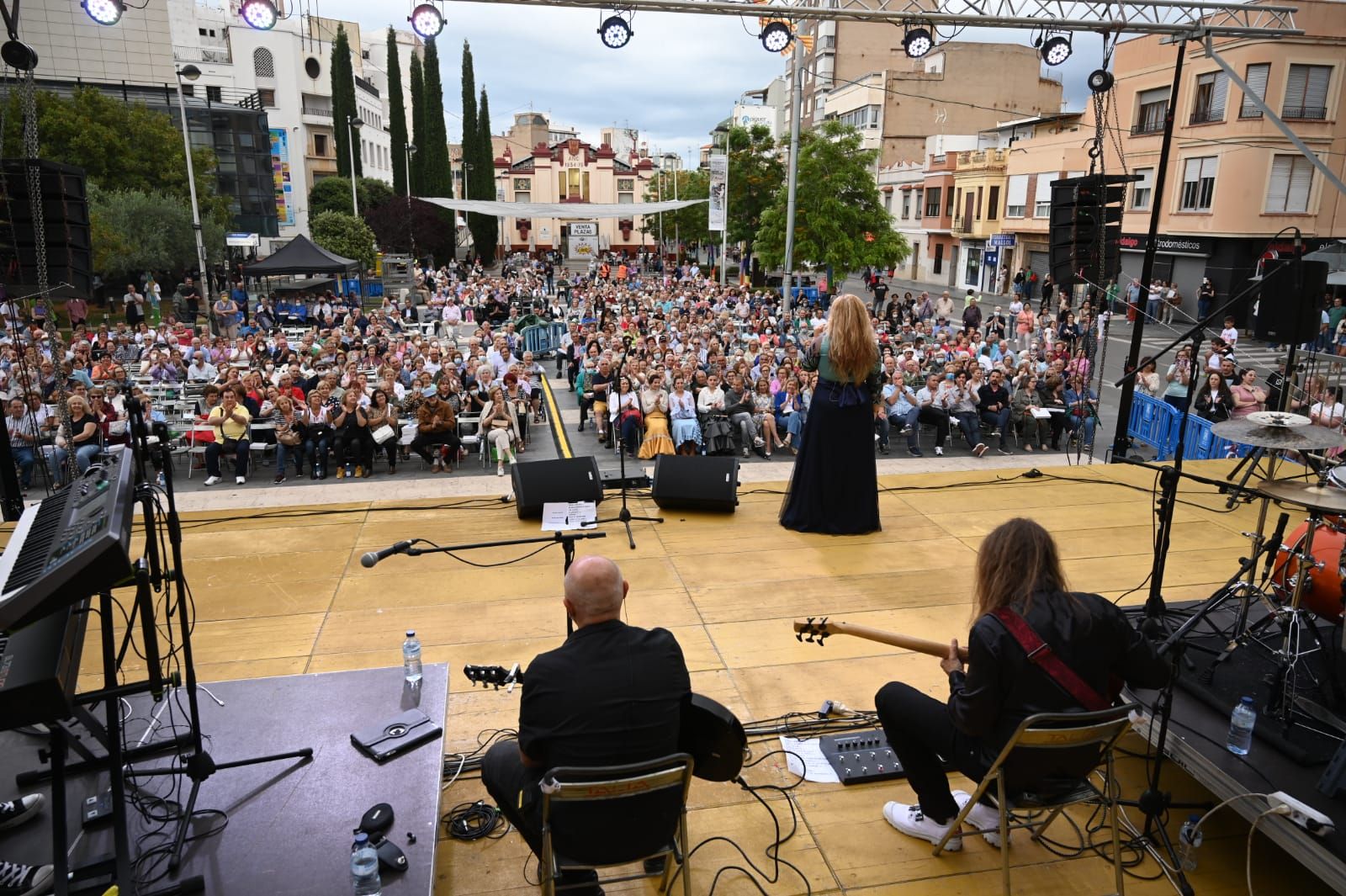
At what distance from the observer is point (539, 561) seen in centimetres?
582

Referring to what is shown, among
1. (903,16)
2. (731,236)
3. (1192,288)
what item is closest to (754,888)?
(903,16)

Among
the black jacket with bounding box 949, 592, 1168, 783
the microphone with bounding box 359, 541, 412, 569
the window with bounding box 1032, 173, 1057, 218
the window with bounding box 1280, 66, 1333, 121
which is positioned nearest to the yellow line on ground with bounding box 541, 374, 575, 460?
the microphone with bounding box 359, 541, 412, 569

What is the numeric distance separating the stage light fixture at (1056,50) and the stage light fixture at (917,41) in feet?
4.69

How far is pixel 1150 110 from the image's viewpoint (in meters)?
26.5

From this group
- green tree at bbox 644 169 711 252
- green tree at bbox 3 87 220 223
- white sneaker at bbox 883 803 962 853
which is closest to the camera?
white sneaker at bbox 883 803 962 853

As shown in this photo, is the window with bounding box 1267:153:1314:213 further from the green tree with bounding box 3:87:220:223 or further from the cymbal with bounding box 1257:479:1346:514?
the green tree with bounding box 3:87:220:223

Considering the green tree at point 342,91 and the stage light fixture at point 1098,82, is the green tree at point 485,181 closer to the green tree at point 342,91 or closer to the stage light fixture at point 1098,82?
the green tree at point 342,91

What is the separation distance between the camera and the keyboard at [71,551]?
6.89ft

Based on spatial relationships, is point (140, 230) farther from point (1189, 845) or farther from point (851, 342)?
point (1189, 845)

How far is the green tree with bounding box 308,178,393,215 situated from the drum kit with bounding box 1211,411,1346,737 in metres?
45.3

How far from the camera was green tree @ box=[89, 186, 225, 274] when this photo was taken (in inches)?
893

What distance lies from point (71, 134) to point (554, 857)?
30.0 metres

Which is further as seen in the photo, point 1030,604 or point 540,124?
point 540,124

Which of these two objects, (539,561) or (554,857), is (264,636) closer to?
(539,561)
